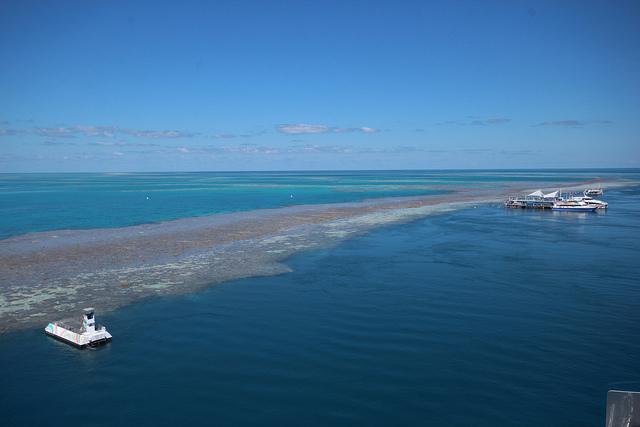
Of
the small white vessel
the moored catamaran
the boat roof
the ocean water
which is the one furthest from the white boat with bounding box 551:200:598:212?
the boat roof

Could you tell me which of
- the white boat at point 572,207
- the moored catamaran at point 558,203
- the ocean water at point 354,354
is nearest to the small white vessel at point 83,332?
the ocean water at point 354,354

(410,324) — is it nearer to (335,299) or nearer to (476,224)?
(335,299)

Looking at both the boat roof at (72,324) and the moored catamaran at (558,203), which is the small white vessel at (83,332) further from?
the moored catamaran at (558,203)

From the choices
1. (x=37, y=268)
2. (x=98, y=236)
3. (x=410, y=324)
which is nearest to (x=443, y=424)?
(x=410, y=324)

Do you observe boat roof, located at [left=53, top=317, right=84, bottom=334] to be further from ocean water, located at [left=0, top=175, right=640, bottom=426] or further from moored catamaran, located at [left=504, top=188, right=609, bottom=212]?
moored catamaran, located at [left=504, top=188, right=609, bottom=212]

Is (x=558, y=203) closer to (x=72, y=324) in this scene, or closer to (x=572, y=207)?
(x=572, y=207)

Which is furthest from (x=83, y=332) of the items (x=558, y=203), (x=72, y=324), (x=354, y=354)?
(x=558, y=203)
